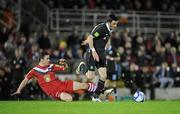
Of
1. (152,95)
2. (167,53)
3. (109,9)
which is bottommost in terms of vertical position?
(152,95)

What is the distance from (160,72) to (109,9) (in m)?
6.17

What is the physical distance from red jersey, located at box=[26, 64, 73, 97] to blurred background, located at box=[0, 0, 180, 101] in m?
4.01

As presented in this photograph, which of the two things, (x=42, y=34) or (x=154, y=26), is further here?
(x=154, y=26)

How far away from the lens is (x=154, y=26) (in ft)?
98.7

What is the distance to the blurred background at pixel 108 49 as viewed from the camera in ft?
77.7

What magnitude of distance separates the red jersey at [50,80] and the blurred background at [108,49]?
4.01 meters

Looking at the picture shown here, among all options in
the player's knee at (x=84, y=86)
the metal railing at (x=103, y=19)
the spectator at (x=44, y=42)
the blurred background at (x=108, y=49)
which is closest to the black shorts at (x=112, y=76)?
the blurred background at (x=108, y=49)

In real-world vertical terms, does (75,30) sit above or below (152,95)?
above

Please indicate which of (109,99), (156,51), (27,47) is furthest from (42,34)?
(109,99)

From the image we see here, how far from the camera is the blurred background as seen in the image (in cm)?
2367

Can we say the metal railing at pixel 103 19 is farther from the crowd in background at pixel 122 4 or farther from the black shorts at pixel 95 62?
the black shorts at pixel 95 62

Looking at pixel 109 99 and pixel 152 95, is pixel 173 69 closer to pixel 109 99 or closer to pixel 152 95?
pixel 152 95

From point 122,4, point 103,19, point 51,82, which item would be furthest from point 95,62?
point 122,4

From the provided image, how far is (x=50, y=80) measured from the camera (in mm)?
17469
